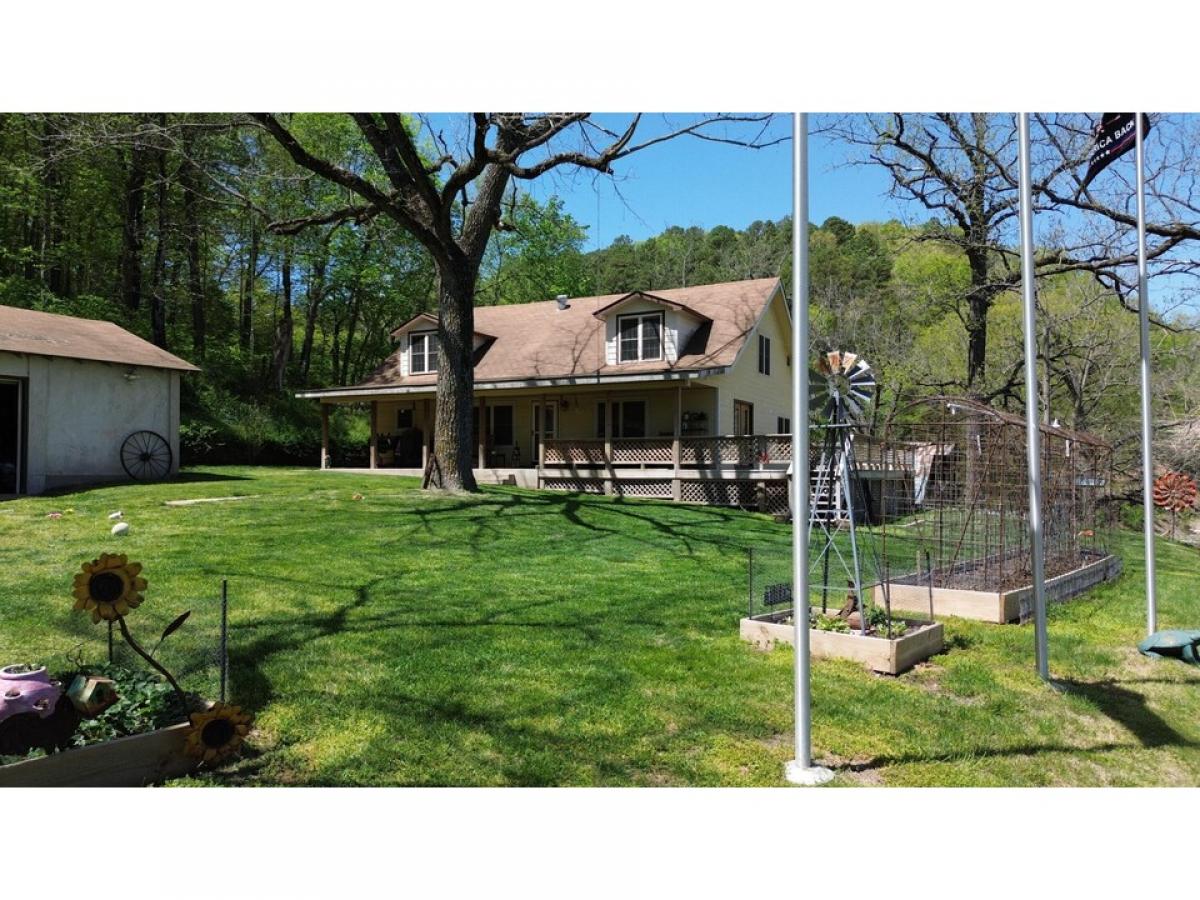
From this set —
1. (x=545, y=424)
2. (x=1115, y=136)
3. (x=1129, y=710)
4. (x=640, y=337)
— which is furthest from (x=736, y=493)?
(x=1129, y=710)

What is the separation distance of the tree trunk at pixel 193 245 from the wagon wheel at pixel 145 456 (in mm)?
1449

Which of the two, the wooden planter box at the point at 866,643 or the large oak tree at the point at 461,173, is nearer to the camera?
the wooden planter box at the point at 866,643

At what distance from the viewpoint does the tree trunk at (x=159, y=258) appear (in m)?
9.29

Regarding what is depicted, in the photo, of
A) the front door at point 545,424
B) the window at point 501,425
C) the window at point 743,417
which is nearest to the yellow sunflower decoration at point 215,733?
the front door at point 545,424

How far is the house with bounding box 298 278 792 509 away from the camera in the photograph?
13.8m

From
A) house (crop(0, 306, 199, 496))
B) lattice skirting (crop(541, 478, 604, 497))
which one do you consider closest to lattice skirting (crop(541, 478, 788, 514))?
lattice skirting (crop(541, 478, 604, 497))

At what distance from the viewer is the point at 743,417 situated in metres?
16.0

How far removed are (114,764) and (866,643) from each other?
396 centimetres

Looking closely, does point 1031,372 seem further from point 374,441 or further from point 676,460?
point 374,441

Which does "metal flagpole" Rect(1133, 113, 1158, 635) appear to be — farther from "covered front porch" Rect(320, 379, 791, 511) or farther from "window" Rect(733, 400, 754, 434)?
"window" Rect(733, 400, 754, 434)

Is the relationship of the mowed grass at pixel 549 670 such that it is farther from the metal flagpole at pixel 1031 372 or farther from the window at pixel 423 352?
the window at pixel 423 352

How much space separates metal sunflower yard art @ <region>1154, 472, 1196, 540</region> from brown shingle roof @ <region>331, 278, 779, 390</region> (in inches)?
302

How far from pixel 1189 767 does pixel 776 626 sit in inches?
86.7
